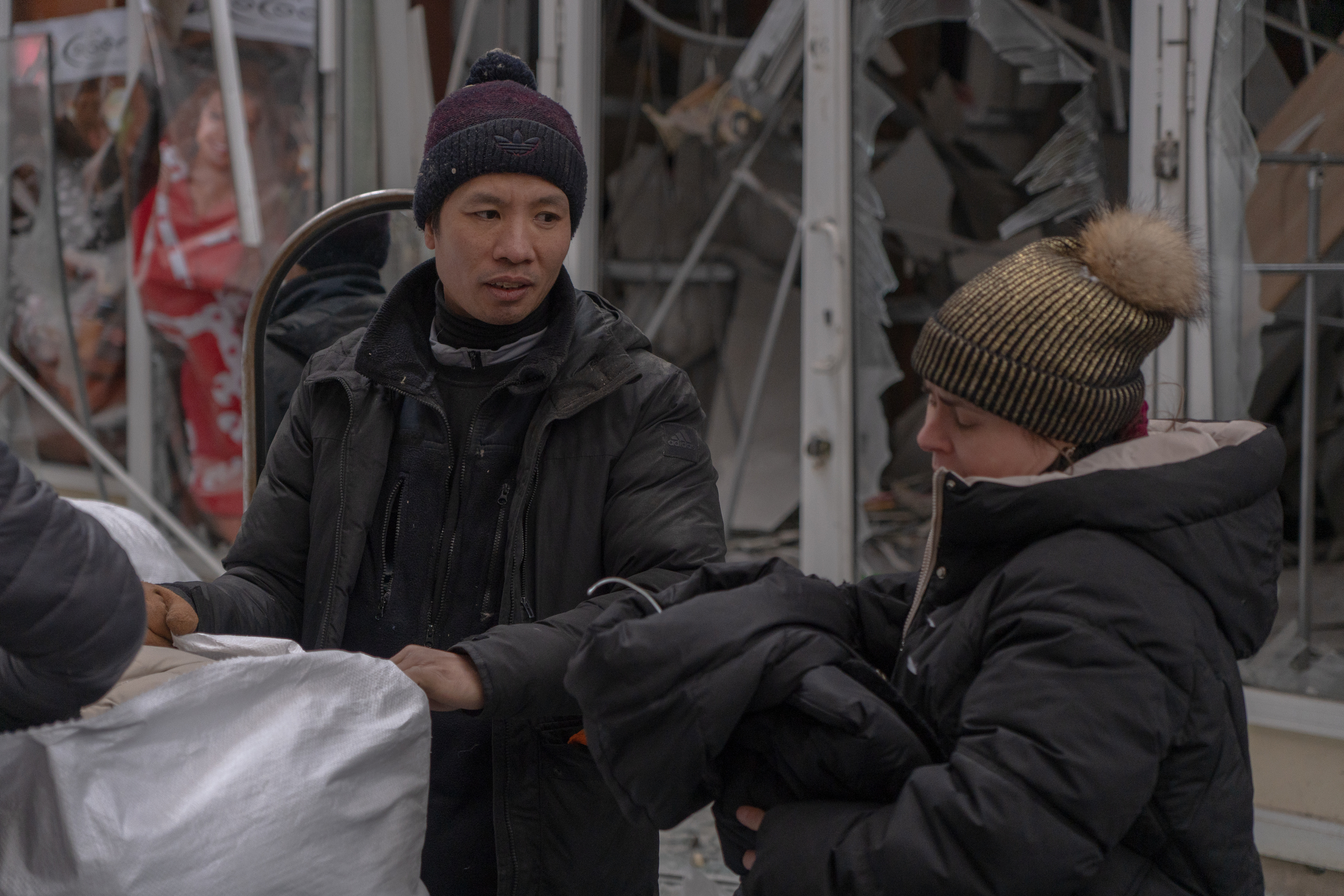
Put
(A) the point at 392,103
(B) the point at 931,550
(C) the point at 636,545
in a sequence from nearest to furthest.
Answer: (B) the point at 931,550
(C) the point at 636,545
(A) the point at 392,103

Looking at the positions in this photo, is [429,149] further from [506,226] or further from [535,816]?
[535,816]

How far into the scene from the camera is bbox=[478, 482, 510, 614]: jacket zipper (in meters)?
1.52

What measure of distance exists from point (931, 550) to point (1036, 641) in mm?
225

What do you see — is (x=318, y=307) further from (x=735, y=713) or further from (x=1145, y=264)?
(x=1145, y=264)

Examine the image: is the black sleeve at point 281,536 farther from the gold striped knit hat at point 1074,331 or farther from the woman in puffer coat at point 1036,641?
the gold striped knit hat at point 1074,331

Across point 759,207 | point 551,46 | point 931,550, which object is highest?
point 551,46

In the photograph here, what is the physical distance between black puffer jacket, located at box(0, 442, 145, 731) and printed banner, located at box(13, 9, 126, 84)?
4150 millimetres

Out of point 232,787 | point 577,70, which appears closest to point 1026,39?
point 577,70

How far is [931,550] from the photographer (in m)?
1.29

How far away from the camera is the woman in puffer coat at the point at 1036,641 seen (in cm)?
104

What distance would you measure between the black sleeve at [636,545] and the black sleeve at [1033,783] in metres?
0.36

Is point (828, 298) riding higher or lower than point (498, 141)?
lower

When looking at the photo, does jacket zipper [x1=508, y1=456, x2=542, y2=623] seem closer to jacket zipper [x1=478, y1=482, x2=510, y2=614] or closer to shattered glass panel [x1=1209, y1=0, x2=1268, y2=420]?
jacket zipper [x1=478, y1=482, x2=510, y2=614]

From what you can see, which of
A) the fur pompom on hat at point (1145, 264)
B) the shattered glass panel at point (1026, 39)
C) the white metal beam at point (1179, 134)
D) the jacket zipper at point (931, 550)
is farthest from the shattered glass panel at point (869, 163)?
the jacket zipper at point (931, 550)
